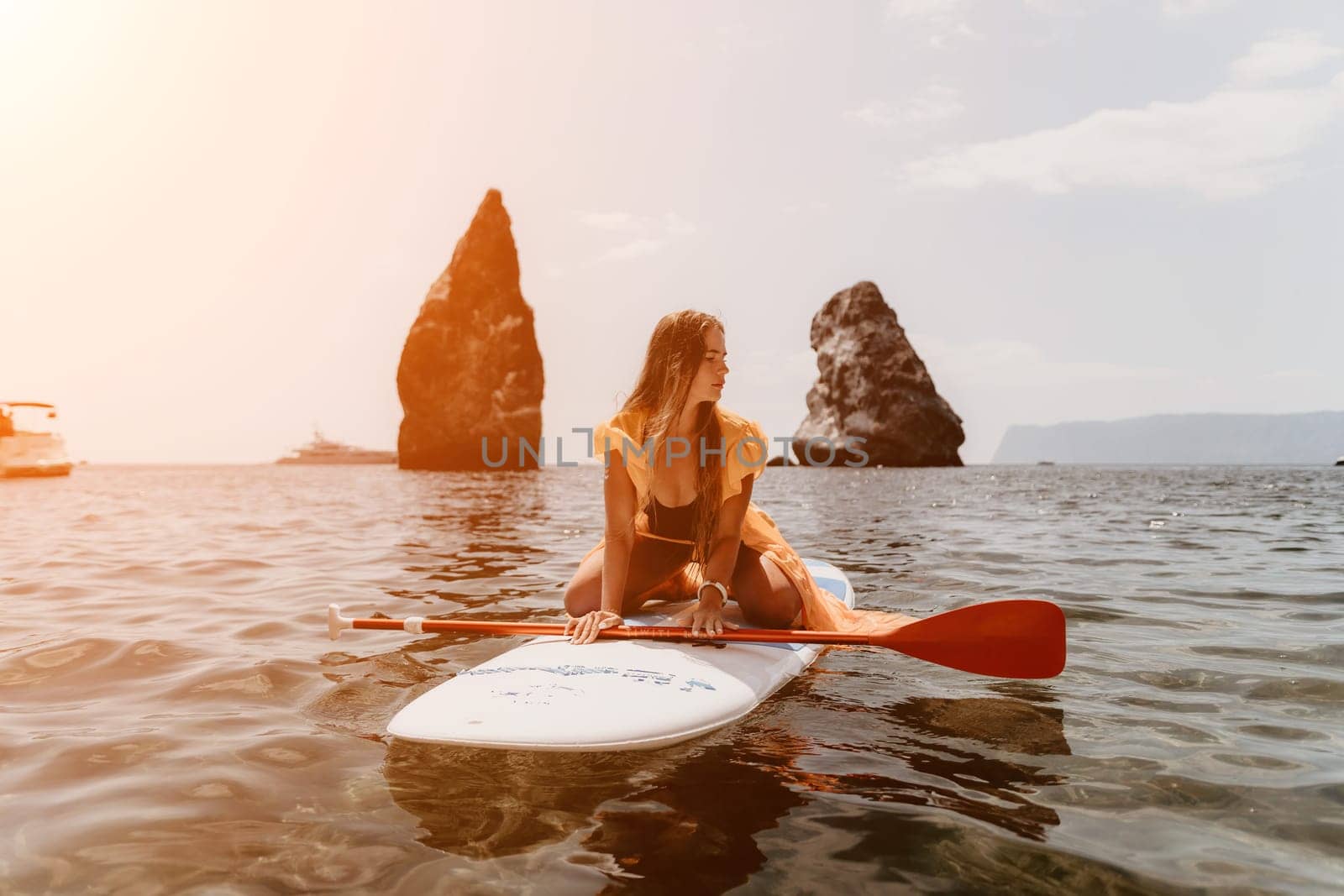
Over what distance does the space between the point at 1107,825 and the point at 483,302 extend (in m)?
92.4

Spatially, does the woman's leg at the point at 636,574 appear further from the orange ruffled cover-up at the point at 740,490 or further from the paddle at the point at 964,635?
the paddle at the point at 964,635

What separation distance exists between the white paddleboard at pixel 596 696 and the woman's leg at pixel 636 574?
0.50 meters

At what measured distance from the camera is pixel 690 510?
15.7ft

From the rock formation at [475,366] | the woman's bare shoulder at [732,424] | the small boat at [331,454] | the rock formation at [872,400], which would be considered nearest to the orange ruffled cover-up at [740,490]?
the woman's bare shoulder at [732,424]

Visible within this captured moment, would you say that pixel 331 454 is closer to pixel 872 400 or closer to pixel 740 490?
pixel 872 400

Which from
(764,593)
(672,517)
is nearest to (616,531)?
(672,517)

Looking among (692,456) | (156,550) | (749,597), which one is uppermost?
(692,456)

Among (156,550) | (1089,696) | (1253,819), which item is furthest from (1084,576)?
(156,550)

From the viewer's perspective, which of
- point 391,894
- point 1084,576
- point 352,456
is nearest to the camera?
point 391,894

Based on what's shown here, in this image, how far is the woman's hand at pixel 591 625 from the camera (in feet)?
13.7

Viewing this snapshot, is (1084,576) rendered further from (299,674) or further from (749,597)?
(299,674)

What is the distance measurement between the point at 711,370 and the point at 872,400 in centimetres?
8416

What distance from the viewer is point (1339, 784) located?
3143 millimetres

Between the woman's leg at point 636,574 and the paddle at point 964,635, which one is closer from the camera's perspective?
the paddle at point 964,635
